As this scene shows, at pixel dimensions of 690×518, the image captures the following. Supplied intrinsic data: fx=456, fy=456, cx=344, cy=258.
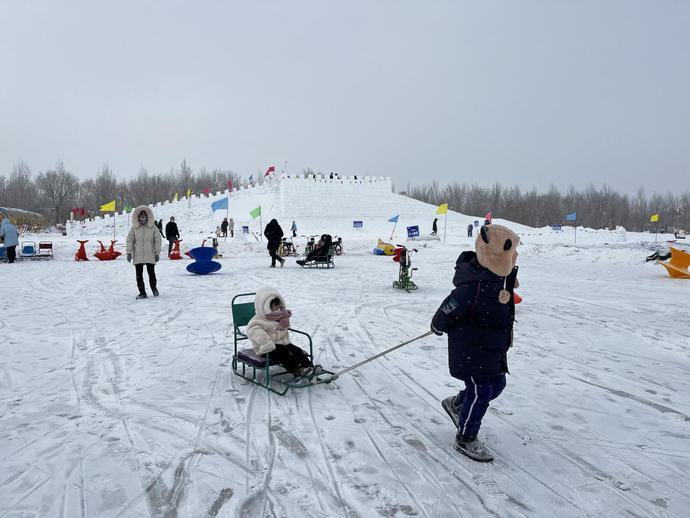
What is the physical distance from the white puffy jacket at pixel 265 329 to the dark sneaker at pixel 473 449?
1802 mm

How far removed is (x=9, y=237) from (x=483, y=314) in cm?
1869

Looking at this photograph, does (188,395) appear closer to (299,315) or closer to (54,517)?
(54,517)

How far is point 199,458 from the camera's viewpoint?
3037 millimetres

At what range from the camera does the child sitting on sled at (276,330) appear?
4.24 meters

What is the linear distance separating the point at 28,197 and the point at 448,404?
81390mm

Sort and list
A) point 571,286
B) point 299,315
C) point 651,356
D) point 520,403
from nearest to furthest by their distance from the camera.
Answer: point 520,403
point 651,356
point 299,315
point 571,286

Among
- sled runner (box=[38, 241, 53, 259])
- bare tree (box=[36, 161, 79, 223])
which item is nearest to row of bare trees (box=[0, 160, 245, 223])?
bare tree (box=[36, 161, 79, 223])

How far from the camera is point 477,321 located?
292 centimetres

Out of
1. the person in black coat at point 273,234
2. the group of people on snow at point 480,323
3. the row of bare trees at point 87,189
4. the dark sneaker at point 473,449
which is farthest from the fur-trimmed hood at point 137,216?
the row of bare trees at point 87,189

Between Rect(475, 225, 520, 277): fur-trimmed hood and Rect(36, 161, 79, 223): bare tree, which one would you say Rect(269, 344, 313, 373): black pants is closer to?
Rect(475, 225, 520, 277): fur-trimmed hood

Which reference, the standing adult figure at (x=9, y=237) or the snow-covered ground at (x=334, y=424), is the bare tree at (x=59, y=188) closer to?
the standing adult figure at (x=9, y=237)

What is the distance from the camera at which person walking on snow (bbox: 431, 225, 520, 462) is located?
2867 millimetres

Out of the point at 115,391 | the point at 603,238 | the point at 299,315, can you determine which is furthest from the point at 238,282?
the point at 603,238

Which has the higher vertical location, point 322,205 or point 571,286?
point 322,205
